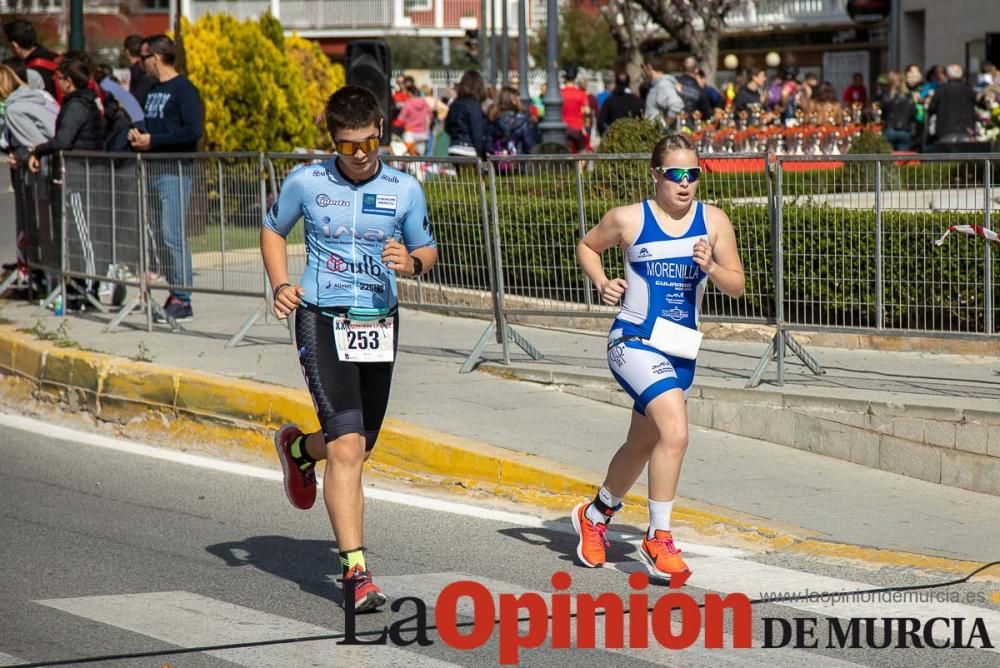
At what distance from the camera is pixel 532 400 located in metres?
9.73

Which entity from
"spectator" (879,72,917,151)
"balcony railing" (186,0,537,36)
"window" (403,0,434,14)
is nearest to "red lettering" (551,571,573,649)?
"spectator" (879,72,917,151)

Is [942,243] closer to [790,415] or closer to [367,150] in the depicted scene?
[790,415]

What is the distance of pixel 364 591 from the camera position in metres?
5.93

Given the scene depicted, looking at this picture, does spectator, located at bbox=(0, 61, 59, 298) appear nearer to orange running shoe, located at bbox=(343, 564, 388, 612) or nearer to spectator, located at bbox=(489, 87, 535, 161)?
orange running shoe, located at bbox=(343, 564, 388, 612)

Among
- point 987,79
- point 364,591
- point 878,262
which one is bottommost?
point 364,591

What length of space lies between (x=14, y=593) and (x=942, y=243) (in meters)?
5.52

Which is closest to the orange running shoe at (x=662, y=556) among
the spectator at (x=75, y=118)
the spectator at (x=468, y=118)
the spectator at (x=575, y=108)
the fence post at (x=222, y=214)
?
the fence post at (x=222, y=214)

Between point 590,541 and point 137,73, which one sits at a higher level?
point 137,73

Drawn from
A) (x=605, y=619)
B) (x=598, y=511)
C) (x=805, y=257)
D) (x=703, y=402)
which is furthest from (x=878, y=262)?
(x=605, y=619)

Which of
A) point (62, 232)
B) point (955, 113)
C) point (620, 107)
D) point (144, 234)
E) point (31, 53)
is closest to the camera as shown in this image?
point (144, 234)

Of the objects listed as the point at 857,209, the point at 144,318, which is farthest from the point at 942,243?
the point at 144,318

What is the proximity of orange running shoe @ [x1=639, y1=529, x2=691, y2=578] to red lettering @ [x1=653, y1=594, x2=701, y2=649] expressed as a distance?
0.57ft

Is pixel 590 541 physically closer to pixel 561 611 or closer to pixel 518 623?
pixel 561 611

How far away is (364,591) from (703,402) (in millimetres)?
3857
